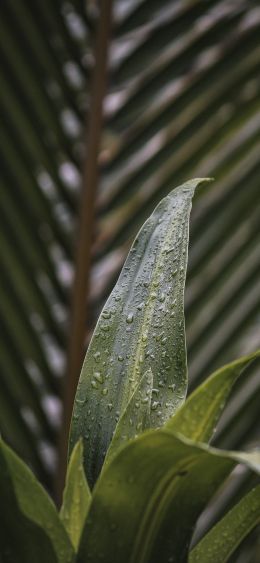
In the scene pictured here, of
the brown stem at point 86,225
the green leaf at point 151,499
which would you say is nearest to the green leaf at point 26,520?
the green leaf at point 151,499

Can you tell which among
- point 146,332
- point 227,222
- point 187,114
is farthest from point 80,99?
point 146,332

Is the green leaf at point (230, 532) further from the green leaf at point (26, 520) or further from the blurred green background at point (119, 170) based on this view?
the blurred green background at point (119, 170)

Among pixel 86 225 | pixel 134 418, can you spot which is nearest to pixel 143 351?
pixel 134 418

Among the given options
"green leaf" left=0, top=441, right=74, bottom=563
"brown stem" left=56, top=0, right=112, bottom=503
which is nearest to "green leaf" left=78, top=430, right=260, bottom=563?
"green leaf" left=0, top=441, right=74, bottom=563

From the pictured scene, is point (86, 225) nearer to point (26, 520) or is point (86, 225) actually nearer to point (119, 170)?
point (119, 170)

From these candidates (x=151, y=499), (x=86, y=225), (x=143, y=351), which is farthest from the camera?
(x=86, y=225)

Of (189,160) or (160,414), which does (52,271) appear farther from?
(160,414)
